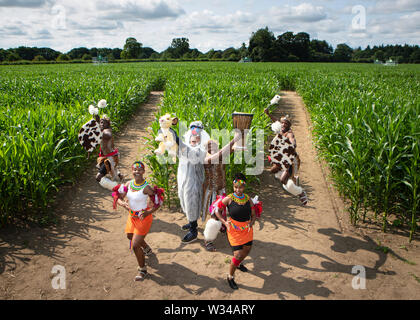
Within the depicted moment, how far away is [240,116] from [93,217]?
3377mm

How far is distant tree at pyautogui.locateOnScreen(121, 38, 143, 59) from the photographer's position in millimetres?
93062

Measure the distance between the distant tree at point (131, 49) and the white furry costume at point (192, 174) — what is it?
99.1 metres

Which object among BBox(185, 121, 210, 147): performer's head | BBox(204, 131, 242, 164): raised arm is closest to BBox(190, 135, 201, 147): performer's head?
BBox(185, 121, 210, 147): performer's head

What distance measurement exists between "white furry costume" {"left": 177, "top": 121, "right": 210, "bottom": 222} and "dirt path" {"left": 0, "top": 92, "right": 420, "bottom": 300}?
0.64 m

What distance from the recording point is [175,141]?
361 cm

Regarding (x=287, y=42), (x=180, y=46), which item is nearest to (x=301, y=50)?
(x=287, y=42)

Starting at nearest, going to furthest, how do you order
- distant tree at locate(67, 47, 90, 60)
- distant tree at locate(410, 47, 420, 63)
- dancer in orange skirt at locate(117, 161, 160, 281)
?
1. dancer in orange skirt at locate(117, 161, 160, 281)
2. distant tree at locate(410, 47, 420, 63)
3. distant tree at locate(67, 47, 90, 60)

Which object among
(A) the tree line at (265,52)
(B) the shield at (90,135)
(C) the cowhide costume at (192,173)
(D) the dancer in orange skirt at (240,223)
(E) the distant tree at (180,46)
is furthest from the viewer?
(E) the distant tree at (180,46)

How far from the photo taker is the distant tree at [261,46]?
74.6m

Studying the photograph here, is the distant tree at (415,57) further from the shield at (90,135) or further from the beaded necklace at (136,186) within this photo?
the beaded necklace at (136,186)

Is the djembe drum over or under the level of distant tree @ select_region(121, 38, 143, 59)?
under

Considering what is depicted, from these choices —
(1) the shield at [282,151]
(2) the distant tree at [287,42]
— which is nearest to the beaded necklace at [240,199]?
(1) the shield at [282,151]

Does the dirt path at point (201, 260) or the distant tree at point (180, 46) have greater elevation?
the distant tree at point (180, 46)

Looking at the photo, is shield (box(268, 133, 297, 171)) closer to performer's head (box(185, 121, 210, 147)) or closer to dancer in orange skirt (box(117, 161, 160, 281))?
performer's head (box(185, 121, 210, 147))
